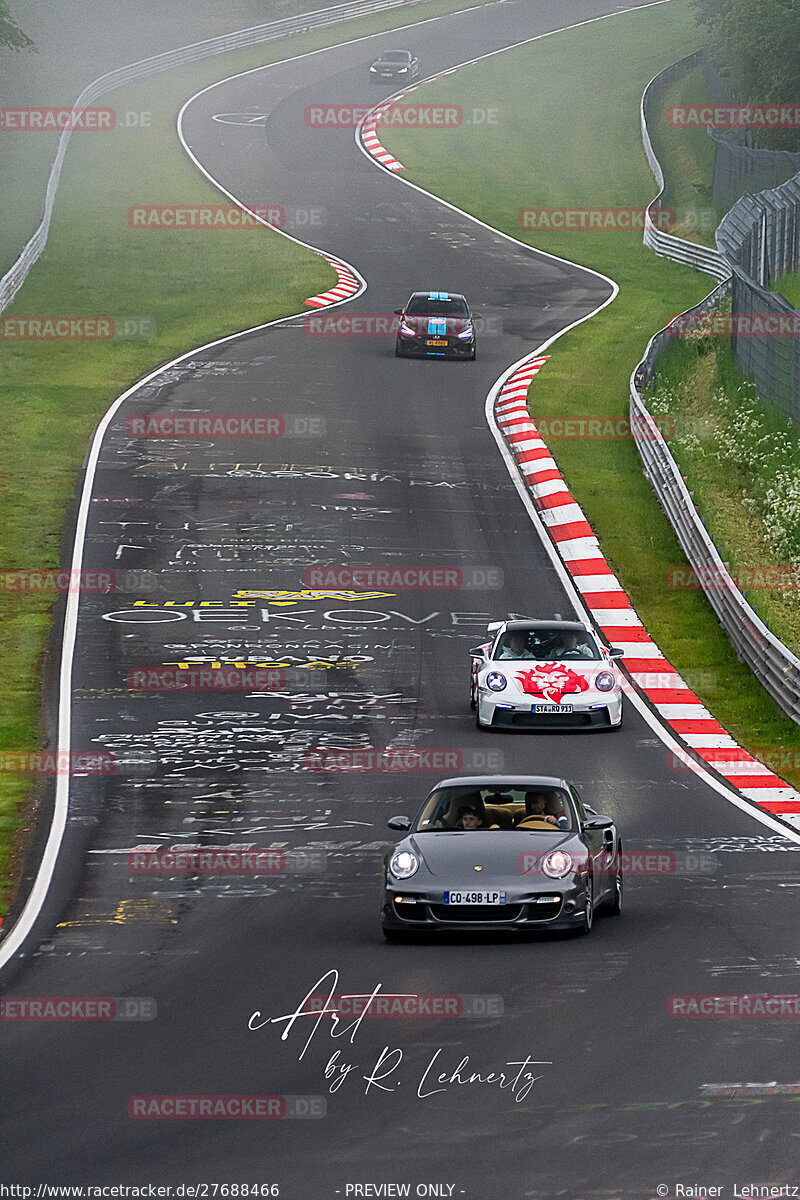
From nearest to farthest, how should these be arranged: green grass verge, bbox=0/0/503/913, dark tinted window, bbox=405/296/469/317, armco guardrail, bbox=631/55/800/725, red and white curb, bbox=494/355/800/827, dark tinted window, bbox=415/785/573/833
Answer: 1. dark tinted window, bbox=415/785/573/833
2. red and white curb, bbox=494/355/800/827
3. armco guardrail, bbox=631/55/800/725
4. green grass verge, bbox=0/0/503/913
5. dark tinted window, bbox=405/296/469/317

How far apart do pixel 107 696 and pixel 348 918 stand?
10097 millimetres

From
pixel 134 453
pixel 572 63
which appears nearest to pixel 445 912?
pixel 134 453

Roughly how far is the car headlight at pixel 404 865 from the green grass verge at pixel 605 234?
33.8 feet

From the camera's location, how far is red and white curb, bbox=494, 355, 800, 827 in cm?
1991

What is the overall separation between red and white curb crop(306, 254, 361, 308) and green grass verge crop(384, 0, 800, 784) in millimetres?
3779

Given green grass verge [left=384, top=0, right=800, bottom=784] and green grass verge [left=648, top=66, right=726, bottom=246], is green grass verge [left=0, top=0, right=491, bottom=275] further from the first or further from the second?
green grass verge [left=648, top=66, right=726, bottom=246]

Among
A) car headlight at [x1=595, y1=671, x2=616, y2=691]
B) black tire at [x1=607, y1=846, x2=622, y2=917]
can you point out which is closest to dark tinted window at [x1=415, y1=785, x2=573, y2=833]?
black tire at [x1=607, y1=846, x2=622, y2=917]

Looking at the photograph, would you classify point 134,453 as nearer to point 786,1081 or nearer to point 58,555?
point 58,555

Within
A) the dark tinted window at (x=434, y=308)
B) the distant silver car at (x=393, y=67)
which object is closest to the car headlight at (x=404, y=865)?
the dark tinted window at (x=434, y=308)

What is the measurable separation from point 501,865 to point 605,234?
53.2 meters

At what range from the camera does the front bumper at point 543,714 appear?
21.0m

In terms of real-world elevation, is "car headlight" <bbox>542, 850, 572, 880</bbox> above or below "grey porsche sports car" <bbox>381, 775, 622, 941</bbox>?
above

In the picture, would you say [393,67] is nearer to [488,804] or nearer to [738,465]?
[738,465]
